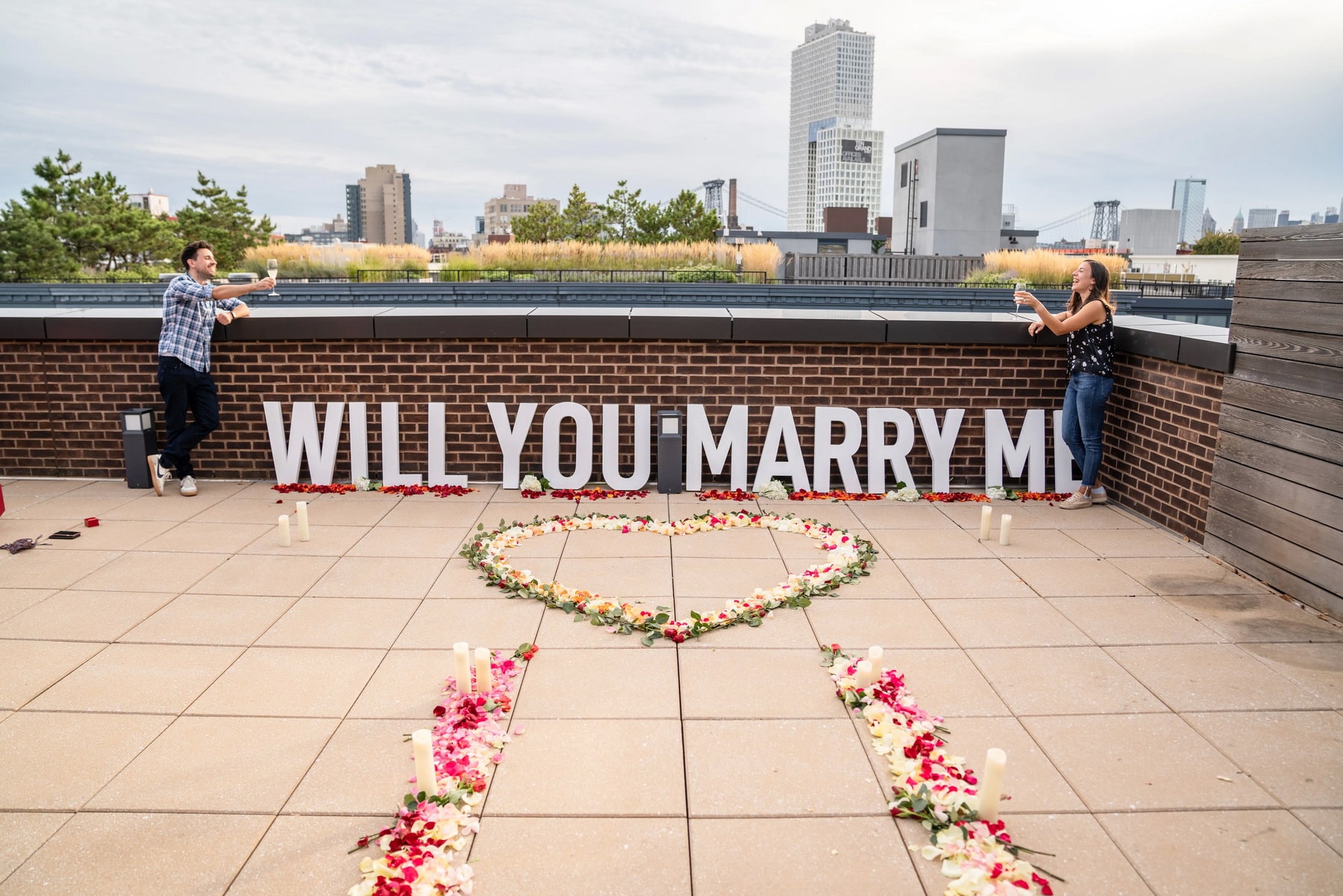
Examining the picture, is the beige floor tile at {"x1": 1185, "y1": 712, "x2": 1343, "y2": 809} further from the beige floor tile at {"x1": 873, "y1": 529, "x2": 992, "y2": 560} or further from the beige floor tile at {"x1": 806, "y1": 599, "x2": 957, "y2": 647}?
the beige floor tile at {"x1": 873, "y1": 529, "x2": 992, "y2": 560}

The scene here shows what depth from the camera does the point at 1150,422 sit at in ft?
23.3

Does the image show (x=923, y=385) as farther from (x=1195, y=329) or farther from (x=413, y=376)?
(x=413, y=376)

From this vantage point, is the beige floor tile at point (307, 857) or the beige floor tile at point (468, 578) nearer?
the beige floor tile at point (307, 857)

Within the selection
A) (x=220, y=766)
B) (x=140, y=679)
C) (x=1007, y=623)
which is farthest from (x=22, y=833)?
(x=1007, y=623)

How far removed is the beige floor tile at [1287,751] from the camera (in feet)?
11.4

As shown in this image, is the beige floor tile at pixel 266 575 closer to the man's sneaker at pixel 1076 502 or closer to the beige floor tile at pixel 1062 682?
Answer: the beige floor tile at pixel 1062 682

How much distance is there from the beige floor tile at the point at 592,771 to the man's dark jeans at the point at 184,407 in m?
5.21

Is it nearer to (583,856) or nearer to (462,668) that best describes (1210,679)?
(583,856)

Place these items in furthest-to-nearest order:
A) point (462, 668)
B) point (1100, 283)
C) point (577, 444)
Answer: point (577, 444), point (1100, 283), point (462, 668)

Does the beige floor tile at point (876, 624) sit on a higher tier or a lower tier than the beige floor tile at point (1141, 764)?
higher

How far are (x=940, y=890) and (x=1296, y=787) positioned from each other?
5.48ft

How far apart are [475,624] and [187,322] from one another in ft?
14.2

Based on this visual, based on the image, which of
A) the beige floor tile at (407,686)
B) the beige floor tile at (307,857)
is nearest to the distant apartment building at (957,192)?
the beige floor tile at (407,686)

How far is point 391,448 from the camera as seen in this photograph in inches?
313
